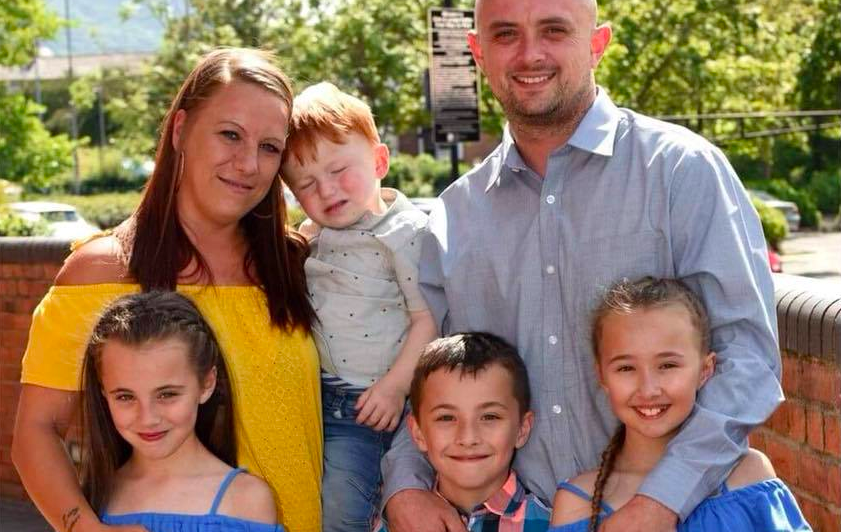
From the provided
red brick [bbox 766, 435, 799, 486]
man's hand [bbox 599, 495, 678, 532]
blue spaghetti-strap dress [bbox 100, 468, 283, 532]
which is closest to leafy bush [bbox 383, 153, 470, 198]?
red brick [bbox 766, 435, 799, 486]

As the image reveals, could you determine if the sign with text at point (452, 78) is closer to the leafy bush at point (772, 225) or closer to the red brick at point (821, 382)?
the leafy bush at point (772, 225)

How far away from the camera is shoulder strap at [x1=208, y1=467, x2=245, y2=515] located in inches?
135

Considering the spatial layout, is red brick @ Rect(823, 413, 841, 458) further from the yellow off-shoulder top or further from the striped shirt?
the yellow off-shoulder top

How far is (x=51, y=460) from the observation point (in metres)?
3.53

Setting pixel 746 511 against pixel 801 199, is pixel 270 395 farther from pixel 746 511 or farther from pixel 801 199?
pixel 801 199

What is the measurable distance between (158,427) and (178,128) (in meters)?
0.89

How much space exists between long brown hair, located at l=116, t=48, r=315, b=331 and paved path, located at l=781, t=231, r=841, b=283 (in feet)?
51.7

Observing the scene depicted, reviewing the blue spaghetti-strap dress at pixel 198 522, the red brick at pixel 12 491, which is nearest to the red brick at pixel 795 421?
the blue spaghetti-strap dress at pixel 198 522

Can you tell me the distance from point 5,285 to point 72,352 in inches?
159

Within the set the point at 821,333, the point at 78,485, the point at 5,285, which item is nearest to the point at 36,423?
the point at 78,485

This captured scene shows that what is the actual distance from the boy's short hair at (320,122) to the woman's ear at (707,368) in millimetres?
1360

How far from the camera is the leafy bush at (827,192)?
135 ft

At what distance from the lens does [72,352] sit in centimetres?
361

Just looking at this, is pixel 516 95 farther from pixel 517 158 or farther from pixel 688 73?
pixel 688 73
